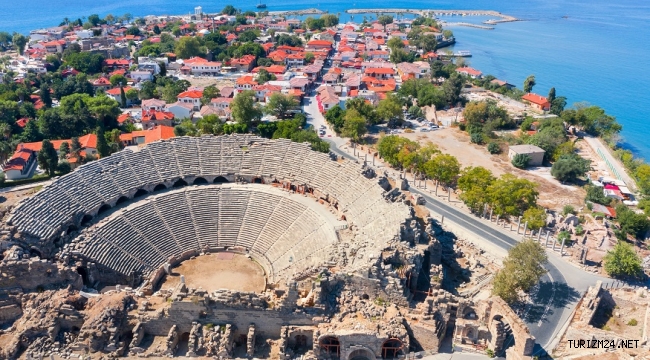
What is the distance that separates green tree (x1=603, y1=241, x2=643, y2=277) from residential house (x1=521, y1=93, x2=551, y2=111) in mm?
74063

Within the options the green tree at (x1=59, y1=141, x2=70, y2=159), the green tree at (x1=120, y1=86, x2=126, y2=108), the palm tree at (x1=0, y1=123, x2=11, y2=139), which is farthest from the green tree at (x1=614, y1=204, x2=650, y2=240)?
the green tree at (x1=120, y1=86, x2=126, y2=108)

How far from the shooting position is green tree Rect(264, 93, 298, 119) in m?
102

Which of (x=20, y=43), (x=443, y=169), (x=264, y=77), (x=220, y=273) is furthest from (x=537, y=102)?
(x=20, y=43)

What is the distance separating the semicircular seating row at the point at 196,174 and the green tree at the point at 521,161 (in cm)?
4076

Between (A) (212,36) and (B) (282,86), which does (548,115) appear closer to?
(B) (282,86)

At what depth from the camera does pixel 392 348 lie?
38.8m

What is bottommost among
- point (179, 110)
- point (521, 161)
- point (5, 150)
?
point (521, 161)

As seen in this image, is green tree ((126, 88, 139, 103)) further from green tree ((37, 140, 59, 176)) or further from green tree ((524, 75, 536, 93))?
green tree ((524, 75, 536, 93))

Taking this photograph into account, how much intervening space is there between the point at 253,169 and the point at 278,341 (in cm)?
2732

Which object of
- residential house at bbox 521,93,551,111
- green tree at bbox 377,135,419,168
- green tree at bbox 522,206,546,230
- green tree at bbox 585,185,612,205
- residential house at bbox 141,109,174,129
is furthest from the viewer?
residential house at bbox 521,93,551,111

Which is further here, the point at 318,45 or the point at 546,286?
the point at 318,45

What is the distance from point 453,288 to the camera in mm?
49219

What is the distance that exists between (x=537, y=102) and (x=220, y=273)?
331 ft

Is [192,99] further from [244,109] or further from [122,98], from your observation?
[244,109]
